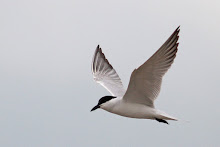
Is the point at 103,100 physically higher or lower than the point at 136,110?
higher

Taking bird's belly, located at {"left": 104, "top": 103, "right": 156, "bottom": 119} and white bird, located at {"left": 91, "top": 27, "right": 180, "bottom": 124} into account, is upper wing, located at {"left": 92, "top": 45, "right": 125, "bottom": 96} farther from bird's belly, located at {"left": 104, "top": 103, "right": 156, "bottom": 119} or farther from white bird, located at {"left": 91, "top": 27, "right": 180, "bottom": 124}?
bird's belly, located at {"left": 104, "top": 103, "right": 156, "bottom": 119}

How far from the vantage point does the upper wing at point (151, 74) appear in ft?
29.7

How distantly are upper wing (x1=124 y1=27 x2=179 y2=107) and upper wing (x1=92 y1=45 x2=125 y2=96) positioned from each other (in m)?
1.60

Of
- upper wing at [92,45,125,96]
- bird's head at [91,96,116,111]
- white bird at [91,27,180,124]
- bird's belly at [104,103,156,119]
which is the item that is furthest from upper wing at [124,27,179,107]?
upper wing at [92,45,125,96]

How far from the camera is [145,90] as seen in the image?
10000 millimetres

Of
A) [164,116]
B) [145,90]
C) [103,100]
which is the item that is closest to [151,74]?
[145,90]

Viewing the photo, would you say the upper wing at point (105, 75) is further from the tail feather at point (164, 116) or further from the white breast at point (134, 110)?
the tail feather at point (164, 116)

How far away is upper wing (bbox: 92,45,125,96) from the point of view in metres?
12.1

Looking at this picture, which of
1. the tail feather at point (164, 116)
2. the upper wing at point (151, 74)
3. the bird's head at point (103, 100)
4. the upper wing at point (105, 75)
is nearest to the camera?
the upper wing at point (151, 74)

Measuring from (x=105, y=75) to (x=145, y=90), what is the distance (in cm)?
316

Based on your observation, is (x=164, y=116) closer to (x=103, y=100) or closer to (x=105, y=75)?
(x=103, y=100)

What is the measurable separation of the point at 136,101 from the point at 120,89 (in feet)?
6.18

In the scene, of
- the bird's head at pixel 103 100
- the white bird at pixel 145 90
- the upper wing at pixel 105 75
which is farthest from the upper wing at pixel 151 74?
the upper wing at pixel 105 75

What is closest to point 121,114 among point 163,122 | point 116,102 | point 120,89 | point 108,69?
point 116,102
